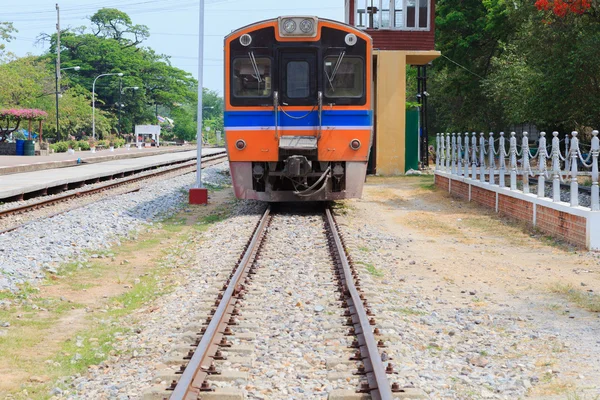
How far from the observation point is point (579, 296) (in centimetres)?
774

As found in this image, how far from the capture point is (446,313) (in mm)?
7012

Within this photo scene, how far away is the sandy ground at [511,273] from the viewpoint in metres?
5.54

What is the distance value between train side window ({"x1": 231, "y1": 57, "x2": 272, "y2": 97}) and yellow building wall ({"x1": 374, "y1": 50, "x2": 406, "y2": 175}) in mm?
14094

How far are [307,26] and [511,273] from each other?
6.64 m

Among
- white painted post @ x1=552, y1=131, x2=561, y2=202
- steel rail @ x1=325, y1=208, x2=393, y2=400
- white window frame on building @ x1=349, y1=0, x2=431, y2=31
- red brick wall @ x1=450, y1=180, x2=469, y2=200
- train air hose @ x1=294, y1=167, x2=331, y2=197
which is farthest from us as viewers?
white window frame on building @ x1=349, y1=0, x2=431, y2=31

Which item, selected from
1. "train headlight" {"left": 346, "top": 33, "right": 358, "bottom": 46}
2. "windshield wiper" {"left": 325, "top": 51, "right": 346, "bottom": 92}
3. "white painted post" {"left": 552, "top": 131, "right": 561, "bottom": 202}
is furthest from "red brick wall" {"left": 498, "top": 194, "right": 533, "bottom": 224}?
"train headlight" {"left": 346, "top": 33, "right": 358, "bottom": 46}

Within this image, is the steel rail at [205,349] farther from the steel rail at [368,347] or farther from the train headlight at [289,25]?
the train headlight at [289,25]

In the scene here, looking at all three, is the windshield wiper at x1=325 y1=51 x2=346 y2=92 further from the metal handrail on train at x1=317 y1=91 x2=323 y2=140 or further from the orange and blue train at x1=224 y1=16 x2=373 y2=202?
the metal handrail on train at x1=317 y1=91 x2=323 y2=140

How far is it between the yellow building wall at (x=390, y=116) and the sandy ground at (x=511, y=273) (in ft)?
36.8

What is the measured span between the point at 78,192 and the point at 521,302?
1457 centimetres

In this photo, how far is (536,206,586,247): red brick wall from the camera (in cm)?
1059

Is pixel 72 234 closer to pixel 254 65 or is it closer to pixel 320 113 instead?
pixel 254 65

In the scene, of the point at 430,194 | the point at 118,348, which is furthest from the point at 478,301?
the point at 430,194

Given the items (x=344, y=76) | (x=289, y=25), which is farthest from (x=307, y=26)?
(x=344, y=76)
